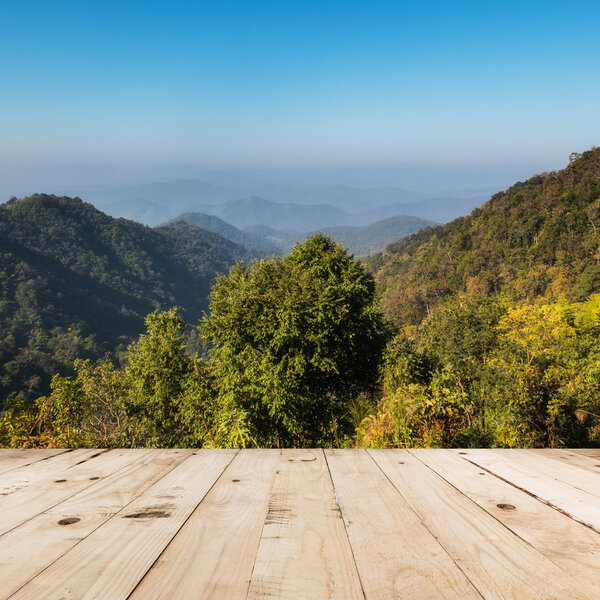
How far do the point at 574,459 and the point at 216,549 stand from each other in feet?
6.56

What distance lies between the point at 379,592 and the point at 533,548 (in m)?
0.54

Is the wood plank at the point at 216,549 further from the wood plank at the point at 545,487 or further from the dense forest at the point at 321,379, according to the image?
the dense forest at the point at 321,379

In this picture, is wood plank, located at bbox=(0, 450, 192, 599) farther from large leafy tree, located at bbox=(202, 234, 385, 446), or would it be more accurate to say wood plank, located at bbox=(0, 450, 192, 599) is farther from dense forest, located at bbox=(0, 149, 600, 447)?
large leafy tree, located at bbox=(202, 234, 385, 446)

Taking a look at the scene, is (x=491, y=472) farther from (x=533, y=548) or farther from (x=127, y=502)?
(x=127, y=502)

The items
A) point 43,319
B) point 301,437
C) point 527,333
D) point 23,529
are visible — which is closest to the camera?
point 23,529

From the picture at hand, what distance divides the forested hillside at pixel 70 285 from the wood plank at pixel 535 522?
3035 inches

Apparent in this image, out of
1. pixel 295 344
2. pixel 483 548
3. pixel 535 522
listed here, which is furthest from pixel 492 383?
pixel 483 548

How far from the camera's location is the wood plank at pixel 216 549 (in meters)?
0.99

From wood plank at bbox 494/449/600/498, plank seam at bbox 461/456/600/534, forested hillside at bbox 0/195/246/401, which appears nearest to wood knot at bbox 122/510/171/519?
plank seam at bbox 461/456/600/534

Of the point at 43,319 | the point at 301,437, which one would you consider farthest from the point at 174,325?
the point at 43,319

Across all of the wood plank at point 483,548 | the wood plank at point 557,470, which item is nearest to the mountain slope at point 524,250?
the wood plank at point 557,470

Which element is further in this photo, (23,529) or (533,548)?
(23,529)

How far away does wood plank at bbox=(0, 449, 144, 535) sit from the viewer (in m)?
1.52

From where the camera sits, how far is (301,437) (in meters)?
9.52
